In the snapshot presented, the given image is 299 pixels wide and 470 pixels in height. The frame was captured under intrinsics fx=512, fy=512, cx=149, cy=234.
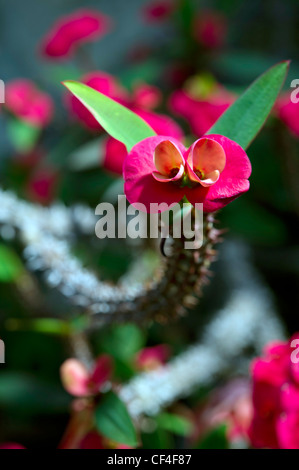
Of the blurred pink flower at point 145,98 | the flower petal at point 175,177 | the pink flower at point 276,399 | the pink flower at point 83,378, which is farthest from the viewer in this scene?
the blurred pink flower at point 145,98

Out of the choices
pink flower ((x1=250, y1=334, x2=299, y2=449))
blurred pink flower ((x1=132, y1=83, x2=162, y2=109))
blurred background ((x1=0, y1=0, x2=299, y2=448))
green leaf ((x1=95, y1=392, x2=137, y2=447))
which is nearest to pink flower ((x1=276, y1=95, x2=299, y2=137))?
blurred background ((x1=0, y1=0, x2=299, y2=448))

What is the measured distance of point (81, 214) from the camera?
867 mm

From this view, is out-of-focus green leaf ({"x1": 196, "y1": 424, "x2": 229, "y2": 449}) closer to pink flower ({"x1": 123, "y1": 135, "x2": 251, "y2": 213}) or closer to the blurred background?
the blurred background

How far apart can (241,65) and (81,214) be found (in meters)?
0.60

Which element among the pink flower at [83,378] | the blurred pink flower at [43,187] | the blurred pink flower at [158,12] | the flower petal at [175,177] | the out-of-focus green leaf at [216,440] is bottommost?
the out-of-focus green leaf at [216,440]

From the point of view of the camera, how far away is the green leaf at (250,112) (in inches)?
17.3

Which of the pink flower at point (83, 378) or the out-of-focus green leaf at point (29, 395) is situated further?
the out-of-focus green leaf at point (29, 395)

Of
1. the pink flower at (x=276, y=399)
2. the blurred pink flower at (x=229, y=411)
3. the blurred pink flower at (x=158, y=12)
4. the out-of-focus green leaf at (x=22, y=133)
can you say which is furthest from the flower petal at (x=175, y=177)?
the blurred pink flower at (x=158, y=12)

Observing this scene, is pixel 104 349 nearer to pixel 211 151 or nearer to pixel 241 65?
pixel 211 151

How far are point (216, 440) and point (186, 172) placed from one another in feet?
1.50

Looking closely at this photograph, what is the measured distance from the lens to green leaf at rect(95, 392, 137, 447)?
0.58m

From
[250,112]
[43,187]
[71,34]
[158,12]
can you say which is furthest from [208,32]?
[250,112]

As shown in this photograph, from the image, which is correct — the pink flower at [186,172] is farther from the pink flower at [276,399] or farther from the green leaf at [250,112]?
the pink flower at [276,399]

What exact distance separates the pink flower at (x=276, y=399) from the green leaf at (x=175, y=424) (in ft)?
0.94
